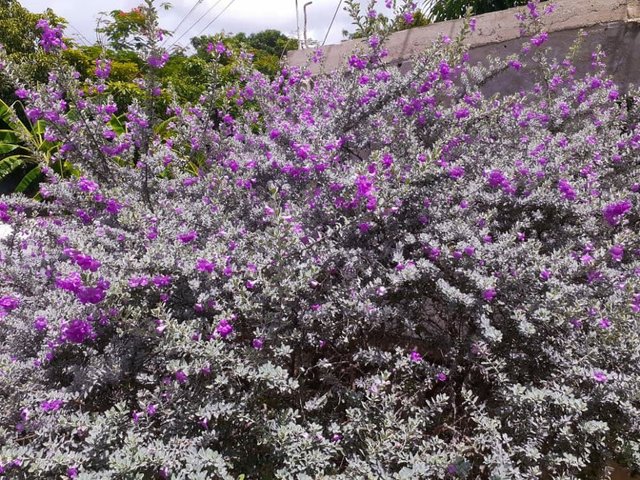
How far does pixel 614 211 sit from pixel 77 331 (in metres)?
2.50

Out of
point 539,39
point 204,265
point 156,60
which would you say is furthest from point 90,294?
point 539,39

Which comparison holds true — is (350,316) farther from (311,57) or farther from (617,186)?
(311,57)

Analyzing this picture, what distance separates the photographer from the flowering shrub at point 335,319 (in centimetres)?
186

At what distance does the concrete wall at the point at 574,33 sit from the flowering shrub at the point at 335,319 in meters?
1.67

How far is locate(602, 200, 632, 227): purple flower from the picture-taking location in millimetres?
A: 2420

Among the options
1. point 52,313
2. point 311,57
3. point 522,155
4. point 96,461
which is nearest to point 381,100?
point 522,155

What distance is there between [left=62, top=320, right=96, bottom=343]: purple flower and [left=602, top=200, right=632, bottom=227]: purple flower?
8.01 feet

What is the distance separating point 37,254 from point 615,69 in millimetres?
4592

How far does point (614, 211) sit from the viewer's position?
245cm

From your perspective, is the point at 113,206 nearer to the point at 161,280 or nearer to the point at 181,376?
the point at 161,280

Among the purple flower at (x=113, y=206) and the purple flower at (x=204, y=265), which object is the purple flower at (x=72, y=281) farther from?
the purple flower at (x=113, y=206)

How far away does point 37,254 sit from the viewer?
9.73ft

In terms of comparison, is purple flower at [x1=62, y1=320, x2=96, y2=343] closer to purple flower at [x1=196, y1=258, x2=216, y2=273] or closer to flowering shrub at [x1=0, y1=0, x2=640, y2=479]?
flowering shrub at [x1=0, y1=0, x2=640, y2=479]

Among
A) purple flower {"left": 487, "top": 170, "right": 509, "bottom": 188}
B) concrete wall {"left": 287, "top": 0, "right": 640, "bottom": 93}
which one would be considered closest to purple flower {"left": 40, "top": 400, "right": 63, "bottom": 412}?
purple flower {"left": 487, "top": 170, "right": 509, "bottom": 188}
